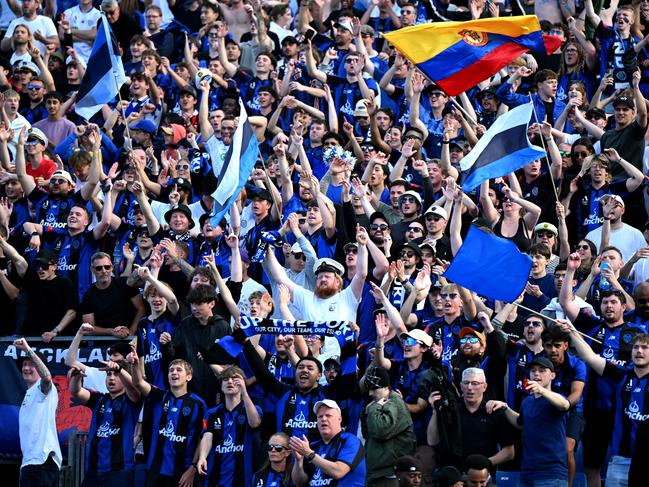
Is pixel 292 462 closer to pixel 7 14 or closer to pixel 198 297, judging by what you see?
pixel 198 297

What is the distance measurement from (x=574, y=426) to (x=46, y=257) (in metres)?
6.41

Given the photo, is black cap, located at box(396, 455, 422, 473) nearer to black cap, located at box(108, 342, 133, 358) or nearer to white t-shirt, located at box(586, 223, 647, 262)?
black cap, located at box(108, 342, 133, 358)

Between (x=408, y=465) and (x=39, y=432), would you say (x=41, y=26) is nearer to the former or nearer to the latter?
(x=39, y=432)

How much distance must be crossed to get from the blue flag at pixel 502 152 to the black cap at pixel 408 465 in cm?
324

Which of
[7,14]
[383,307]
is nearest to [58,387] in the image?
[383,307]

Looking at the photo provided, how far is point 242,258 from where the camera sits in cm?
1862

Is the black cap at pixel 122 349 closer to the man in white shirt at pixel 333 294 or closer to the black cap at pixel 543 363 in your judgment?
the man in white shirt at pixel 333 294

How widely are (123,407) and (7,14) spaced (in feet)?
34.8

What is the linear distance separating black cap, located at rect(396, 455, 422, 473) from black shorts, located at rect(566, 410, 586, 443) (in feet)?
4.49

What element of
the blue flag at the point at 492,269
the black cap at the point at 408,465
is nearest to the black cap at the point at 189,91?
the blue flag at the point at 492,269

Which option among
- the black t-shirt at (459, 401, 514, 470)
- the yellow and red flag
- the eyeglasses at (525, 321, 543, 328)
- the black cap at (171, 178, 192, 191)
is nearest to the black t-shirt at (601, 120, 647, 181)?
the yellow and red flag

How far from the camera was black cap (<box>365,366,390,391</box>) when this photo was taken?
608 inches

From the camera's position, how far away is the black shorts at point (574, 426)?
1530 centimetres

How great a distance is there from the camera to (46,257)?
19.0 metres
